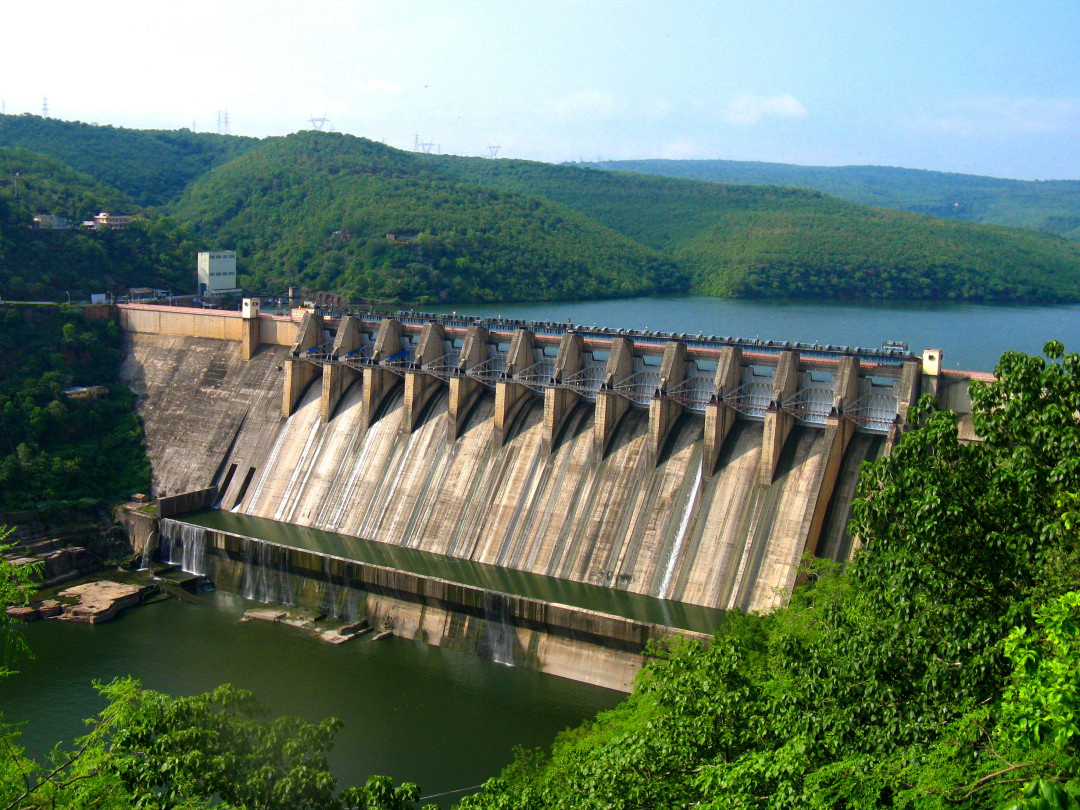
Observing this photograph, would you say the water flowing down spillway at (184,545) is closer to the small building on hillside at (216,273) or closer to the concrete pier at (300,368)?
the concrete pier at (300,368)

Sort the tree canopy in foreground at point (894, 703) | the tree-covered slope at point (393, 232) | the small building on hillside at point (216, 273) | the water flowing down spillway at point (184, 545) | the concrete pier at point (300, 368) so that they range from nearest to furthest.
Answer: the tree canopy in foreground at point (894, 703)
the water flowing down spillway at point (184, 545)
the concrete pier at point (300, 368)
the small building on hillside at point (216, 273)
the tree-covered slope at point (393, 232)

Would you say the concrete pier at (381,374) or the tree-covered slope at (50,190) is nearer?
the concrete pier at (381,374)

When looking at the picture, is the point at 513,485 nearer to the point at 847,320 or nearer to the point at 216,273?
the point at 216,273

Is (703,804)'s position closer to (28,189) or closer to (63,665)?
(63,665)

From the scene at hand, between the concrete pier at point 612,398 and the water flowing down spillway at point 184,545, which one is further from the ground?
the concrete pier at point 612,398

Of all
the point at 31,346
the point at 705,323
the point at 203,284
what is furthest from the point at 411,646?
the point at 705,323

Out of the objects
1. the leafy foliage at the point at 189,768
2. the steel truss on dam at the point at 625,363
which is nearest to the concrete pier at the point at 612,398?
the steel truss on dam at the point at 625,363
